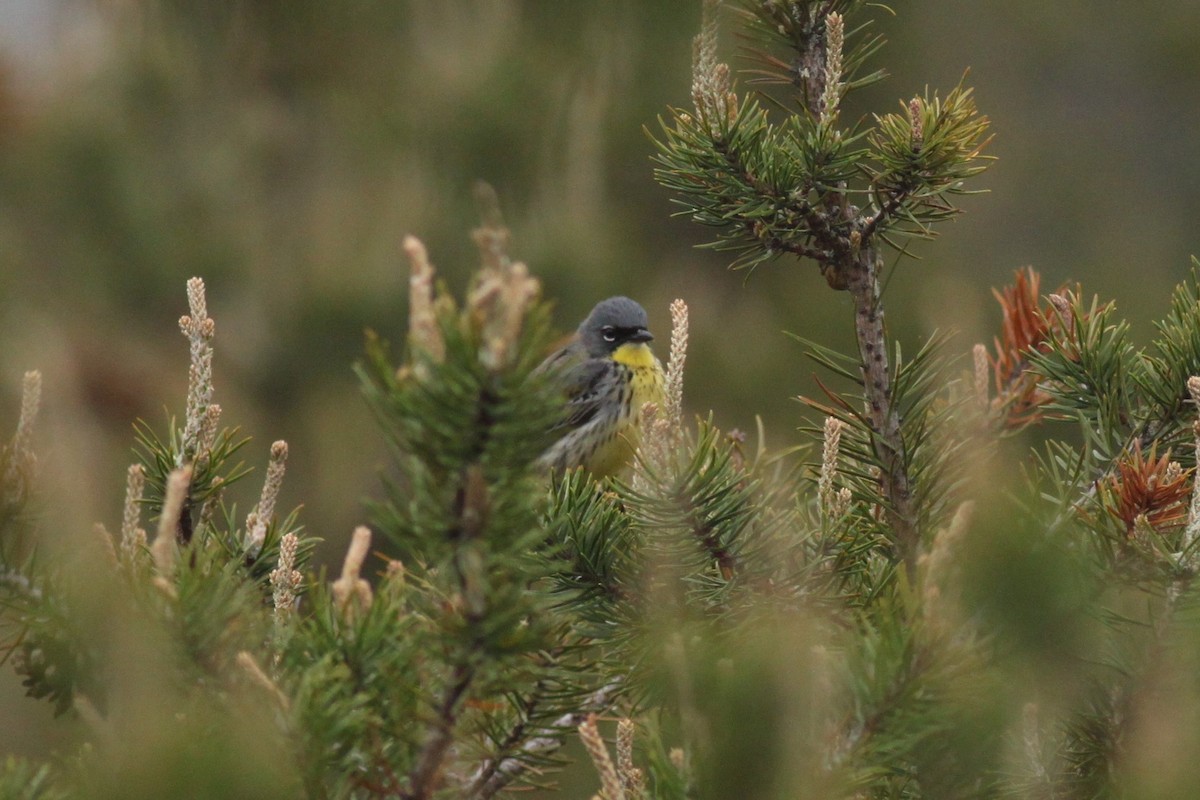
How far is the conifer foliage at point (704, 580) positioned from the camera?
0.75 m

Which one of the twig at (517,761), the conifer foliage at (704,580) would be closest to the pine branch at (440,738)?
the conifer foliage at (704,580)

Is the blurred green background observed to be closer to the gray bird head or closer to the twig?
the gray bird head

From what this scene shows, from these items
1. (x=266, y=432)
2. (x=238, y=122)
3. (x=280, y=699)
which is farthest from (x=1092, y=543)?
(x=238, y=122)

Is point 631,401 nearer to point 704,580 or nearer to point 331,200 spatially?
point 704,580

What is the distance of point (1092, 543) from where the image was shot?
1.08 m

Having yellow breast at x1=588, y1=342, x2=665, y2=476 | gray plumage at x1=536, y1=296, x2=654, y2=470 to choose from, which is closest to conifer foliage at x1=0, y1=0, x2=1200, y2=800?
yellow breast at x1=588, y1=342, x2=665, y2=476

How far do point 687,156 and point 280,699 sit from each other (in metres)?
0.66

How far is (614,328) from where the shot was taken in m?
3.83

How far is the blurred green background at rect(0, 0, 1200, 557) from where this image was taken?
6719mm

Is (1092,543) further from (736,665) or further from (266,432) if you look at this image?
(266,432)

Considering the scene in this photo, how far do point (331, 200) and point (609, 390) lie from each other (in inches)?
174

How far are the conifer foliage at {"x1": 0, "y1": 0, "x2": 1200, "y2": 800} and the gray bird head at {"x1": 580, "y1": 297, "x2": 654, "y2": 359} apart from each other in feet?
7.54

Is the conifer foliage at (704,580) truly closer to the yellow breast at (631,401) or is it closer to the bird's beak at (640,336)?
the yellow breast at (631,401)

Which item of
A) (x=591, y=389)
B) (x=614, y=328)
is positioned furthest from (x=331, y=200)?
(x=591, y=389)
